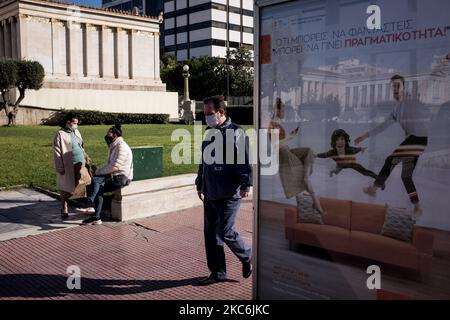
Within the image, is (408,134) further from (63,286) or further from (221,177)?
(63,286)

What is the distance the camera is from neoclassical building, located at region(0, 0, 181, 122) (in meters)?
41.7

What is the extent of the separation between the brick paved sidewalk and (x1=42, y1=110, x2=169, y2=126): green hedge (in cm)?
2814

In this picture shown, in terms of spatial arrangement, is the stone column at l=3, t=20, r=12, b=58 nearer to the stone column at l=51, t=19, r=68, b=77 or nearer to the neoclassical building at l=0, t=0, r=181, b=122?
the neoclassical building at l=0, t=0, r=181, b=122

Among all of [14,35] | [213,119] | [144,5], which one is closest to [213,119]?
[213,119]

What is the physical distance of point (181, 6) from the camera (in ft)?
302

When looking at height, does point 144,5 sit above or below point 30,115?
above

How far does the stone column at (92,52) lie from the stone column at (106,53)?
376mm

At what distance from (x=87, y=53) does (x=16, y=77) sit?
14240 mm

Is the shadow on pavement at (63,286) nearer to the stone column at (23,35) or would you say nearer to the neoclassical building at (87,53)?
the neoclassical building at (87,53)

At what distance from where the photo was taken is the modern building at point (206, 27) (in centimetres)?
8662

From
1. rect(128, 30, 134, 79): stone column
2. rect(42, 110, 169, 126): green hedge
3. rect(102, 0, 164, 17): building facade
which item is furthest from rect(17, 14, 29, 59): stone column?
rect(102, 0, 164, 17): building facade

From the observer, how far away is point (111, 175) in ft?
25.4

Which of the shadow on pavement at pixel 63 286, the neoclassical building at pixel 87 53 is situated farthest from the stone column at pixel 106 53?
the shadow on pavement at pixel 63 286

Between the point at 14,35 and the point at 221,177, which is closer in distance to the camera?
the point at 221,177
